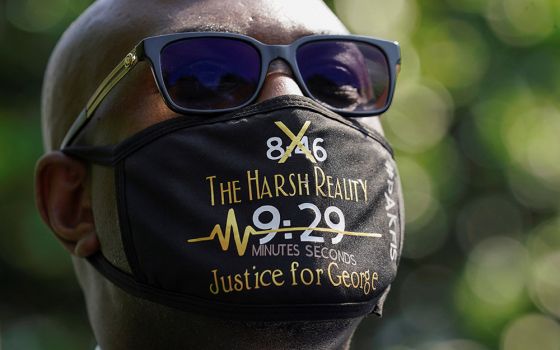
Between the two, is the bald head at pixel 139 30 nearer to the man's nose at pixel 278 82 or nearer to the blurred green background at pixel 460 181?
the man's nose at pixel 278 82

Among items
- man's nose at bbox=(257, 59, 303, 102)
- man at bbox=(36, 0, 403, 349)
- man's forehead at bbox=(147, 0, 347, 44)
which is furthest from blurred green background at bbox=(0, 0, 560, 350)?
man's nose at bbox=(257, 59, 303, 102)

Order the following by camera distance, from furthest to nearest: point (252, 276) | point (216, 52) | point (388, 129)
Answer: point (388, 129)
point (216, 52)
point (252, 276)

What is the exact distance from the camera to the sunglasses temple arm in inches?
129

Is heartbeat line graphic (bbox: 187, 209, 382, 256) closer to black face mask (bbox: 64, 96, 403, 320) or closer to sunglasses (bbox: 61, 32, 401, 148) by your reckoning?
black face mask (bbox: 64, 96, 403, 320)

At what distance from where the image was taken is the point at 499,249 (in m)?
10.2

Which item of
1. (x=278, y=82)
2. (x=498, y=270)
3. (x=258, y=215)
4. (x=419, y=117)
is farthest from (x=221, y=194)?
(x=498, y=270)

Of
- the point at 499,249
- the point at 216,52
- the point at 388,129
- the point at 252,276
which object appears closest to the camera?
the point at 252,276

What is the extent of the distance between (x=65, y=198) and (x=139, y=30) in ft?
2.00

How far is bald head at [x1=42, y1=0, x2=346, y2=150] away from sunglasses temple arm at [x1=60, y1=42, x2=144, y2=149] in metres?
0.04

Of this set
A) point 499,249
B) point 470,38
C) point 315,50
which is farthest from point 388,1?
point 315,50

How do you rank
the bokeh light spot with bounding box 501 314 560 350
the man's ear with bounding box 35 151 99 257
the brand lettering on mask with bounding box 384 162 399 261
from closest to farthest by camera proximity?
the brand lettering on mask with bounding box 384 162 399 261
the man's ear with bounding box 35 151 99 257
the bokeh light spot with bounding box 501 314 560 350

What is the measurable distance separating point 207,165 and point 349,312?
0.58 metres

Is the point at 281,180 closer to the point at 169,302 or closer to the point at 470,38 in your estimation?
the point at 169,302

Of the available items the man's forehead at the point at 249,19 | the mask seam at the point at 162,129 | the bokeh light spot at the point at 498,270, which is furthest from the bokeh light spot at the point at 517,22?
the mask seam at the point at 162,129
